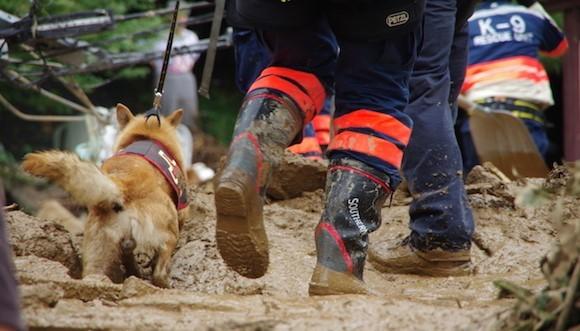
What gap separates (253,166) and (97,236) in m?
1.41

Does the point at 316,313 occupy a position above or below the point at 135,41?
below

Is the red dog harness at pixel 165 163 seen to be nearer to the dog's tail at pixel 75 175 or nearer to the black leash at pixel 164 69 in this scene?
the black leash at pixel 164 69

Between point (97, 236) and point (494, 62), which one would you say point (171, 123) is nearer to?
point (97, 236)

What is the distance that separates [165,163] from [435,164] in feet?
4.37

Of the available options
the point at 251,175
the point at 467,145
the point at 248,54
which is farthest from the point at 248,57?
the point at 467,145

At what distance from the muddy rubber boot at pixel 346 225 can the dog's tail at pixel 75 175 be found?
114 cm

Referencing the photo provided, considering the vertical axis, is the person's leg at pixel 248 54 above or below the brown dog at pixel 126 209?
above

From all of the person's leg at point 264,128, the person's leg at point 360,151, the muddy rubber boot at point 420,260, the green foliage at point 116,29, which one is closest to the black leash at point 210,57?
the person's leg at point 264,128

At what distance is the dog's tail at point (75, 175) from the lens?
3.80m

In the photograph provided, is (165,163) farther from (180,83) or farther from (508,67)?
(180,83)

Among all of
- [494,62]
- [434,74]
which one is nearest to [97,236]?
[434,74]

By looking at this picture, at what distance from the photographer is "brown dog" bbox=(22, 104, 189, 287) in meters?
3.97

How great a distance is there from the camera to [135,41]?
395 inches

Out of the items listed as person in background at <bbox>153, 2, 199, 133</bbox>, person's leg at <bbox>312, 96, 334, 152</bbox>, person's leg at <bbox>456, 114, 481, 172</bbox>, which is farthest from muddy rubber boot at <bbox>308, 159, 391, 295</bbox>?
person in background at <bbox>153, 2, 199, 133</bbox>
